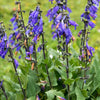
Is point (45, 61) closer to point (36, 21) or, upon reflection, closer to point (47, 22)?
point (36, 21)

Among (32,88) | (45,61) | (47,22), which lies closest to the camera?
(45,61)

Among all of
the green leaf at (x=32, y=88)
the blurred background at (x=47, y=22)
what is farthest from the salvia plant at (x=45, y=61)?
the blurred background at (x=47, y=22)

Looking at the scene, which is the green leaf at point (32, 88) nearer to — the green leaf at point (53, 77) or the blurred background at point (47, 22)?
the green leaf at point (53, 77)

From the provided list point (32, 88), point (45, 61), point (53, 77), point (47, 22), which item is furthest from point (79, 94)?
point (47, 22)

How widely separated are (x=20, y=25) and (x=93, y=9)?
1492mm

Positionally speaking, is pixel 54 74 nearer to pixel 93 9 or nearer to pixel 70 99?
pixel 70 99

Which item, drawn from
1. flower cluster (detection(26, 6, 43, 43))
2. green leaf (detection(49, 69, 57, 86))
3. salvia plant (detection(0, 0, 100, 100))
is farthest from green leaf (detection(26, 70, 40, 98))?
flower cluster (detection(26, 6, 43, 43))

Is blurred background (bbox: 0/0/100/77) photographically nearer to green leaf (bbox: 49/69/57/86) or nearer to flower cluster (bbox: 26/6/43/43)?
flower cluster (bbox: 26/6/43/43)

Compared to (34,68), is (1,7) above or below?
above

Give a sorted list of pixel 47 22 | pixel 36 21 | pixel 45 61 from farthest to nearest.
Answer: pixel 47 22 < pixel 45 61 < pixel 36 21

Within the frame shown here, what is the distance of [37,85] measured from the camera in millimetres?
4070

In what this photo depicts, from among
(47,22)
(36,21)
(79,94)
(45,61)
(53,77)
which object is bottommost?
(79,94)

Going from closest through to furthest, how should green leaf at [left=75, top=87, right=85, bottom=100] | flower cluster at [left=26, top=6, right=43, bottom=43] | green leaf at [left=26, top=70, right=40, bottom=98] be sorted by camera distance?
1. flower cluster at [left=26, top=6, right=43, bottom=43]
2. green leaf at [left=75, top=87, right=85, bottom=100]
3. green leaf at [left=26, top=70, right=40, bottom=98]

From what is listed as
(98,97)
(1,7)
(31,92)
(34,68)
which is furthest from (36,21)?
(1,7)
